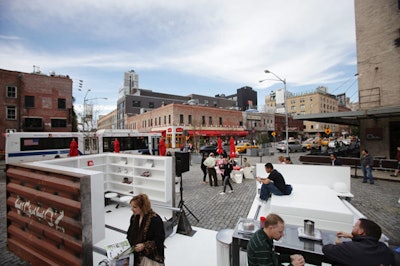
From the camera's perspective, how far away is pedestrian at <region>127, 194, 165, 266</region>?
8.83 feet

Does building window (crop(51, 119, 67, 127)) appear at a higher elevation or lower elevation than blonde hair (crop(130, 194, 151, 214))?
higher

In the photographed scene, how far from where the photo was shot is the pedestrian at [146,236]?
2691mm

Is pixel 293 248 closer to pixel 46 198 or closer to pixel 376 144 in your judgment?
pixel 46 198

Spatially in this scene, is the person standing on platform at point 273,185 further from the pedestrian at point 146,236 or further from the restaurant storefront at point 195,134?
the restaurant storefront at point 195,134

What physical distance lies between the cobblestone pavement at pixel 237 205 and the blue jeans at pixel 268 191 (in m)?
0.97

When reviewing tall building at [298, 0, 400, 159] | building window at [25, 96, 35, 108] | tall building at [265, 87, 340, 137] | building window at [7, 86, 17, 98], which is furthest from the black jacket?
tall building at [265, 87, 340, 137]

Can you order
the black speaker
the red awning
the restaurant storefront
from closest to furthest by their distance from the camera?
the black speaker, the restaurant storefront, the red awning

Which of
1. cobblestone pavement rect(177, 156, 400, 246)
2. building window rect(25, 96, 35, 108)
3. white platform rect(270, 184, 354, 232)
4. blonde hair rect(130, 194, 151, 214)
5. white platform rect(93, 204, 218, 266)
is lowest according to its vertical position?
cobblestone pavement rect(177, 156, 400, 246)

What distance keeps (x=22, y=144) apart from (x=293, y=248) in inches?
738

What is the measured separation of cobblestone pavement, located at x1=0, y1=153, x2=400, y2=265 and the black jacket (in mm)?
3470

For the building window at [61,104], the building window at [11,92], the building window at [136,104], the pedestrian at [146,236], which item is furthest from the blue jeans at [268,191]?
the building window at [136,104]

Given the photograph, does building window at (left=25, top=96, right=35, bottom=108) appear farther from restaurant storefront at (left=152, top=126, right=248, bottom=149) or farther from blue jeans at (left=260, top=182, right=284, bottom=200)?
blue jeans at (left=260, top=182, right=284, bottom=200)

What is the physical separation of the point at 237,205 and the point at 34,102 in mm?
30511

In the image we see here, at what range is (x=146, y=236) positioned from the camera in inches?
107
